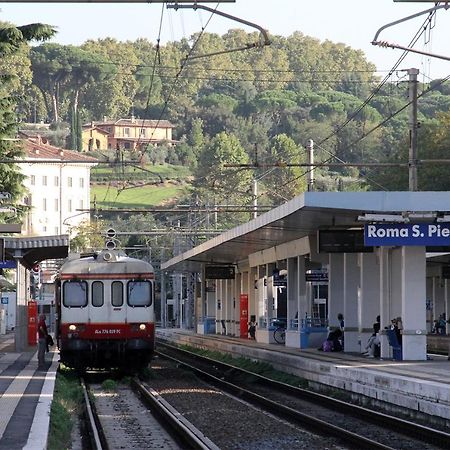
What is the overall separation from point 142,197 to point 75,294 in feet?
430

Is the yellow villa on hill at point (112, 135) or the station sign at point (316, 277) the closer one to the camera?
the station sign at point (316, 277)

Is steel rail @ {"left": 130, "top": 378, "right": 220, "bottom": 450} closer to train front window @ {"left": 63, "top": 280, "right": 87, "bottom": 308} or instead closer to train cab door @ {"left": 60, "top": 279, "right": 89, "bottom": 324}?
train cab door @ {"left": 60, "top": 279, "right": 89, "bottom": 324}

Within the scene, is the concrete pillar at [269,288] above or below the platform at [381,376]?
above

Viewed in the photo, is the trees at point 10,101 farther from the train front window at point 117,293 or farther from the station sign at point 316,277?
the station sign at point 316,277

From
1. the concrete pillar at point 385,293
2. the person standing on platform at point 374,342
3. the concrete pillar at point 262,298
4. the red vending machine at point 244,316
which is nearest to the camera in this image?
the concrete pillar at point 385,293

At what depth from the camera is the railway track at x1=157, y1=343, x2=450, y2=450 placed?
707 inches

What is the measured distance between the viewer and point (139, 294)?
3056cm

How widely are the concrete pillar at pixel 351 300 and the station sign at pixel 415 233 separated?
759 cm

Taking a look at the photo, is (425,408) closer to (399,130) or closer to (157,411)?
(157,411)

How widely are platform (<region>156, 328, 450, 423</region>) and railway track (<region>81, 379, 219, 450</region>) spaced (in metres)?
3.76

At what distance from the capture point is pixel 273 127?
7869 inches

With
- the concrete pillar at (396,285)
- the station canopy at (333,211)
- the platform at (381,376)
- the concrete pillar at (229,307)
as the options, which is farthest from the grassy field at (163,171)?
the concrete pillar at (396,285)

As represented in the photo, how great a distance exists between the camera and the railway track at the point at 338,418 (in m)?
18.0

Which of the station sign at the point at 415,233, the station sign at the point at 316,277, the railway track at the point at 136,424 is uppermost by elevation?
the station sign at the point at 415,233
